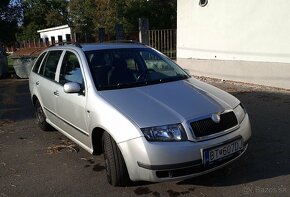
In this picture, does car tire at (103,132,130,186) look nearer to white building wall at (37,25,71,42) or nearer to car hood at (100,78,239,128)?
car hood at (100,78,239,128)

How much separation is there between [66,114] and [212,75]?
7.61 m

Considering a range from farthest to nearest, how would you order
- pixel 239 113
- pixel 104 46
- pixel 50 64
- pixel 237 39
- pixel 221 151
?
pixel 237 39 < pixel 50 64 < pixel 104 46 < pixel 239 113 < pixel 221 151

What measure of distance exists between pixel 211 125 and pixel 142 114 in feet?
2.42

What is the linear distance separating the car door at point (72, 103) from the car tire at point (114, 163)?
1.87 ft

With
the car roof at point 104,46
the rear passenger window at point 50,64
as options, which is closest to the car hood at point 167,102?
the car roof at point 104,46

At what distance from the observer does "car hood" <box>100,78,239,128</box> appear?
3.76 metres

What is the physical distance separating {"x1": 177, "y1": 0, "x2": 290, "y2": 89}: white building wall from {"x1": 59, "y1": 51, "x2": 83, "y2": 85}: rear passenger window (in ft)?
19.8

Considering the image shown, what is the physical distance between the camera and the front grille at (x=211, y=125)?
12.2 feet

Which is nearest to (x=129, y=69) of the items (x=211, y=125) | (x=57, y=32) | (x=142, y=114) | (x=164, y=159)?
(x=142, y=114)

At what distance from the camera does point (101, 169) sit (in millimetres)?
4773

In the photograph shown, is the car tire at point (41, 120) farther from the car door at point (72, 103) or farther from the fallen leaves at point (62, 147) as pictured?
the car door at point (72, 103)

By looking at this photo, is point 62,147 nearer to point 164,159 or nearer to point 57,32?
point 164,159

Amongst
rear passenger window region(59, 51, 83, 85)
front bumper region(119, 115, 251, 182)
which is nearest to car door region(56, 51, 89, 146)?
rear passenger window region(59, 51, 83, 85)

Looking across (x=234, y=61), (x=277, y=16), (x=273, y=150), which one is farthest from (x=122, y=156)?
(x=234, y=61)
